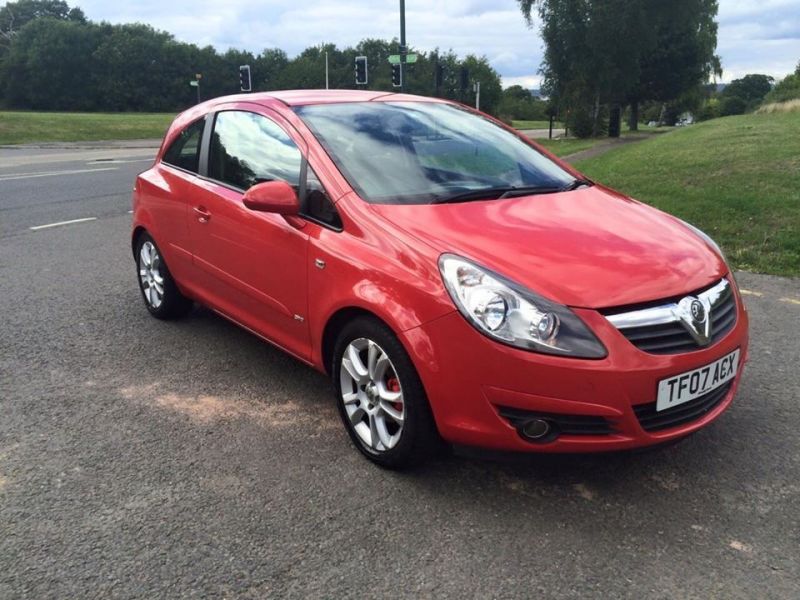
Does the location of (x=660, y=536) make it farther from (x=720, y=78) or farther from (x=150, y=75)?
(x=150, y=75)

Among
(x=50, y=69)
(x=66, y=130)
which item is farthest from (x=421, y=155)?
(x=50, y=69)

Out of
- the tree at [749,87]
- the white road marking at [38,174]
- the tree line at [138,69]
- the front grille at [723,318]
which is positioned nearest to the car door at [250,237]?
the front grille at [723,318]

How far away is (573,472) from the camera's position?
313cm

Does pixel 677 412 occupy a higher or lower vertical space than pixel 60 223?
higher

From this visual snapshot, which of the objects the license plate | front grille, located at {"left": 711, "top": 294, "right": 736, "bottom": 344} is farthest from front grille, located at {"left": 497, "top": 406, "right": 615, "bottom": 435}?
front grille, located at {"left": 711, "top": 294, "right": 736, "bottom": 344}

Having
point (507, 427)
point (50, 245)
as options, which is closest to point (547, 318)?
point (507, 427)

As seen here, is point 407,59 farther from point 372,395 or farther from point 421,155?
point 372,395

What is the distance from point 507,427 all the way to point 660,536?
0.68 m

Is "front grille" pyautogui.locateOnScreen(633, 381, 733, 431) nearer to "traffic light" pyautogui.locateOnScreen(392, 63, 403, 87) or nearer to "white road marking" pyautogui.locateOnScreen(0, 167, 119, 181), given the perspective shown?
"white road marking" pyautogui.locateOnScreen(0, 167, 119, 181)

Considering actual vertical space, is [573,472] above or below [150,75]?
below

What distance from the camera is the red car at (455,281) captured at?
104 inches

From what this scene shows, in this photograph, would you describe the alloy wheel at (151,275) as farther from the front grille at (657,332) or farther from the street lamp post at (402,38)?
the street lamp post at (402,38)

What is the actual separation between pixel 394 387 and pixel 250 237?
128 centimetres

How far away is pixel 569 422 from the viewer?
8.70 feet
